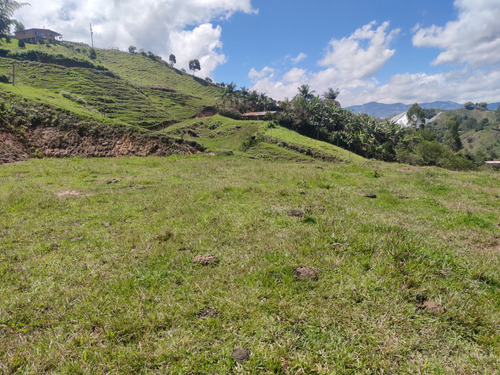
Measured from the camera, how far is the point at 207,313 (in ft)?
13.1

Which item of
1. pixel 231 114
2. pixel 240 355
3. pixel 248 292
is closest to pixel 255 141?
pixel 231 114

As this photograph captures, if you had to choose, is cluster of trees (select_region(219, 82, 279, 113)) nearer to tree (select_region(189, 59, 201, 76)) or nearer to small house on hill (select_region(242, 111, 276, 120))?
small house on hill (select_region(242, 111, 276, 120))

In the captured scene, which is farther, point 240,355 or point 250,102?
point 250,102

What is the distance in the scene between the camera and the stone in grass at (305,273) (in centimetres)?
471

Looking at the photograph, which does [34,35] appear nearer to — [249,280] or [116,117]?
[116,117]

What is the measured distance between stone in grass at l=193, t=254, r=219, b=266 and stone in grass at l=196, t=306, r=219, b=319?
1368mm

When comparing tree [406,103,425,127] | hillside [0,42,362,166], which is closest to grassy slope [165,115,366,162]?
hillside [0,42,362,166]

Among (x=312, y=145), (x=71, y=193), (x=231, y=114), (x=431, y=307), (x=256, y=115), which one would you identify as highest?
(x=256, y=115)

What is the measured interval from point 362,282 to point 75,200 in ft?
34.8

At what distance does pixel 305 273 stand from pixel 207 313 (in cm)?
194

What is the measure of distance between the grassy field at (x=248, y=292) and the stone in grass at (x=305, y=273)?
3cm

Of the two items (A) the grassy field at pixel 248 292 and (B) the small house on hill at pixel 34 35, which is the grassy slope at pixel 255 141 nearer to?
(A) the grassy field at pixel 248 292

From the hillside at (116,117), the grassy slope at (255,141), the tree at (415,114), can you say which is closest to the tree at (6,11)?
the hillside at (116,117)

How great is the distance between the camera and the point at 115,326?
11.9ft
